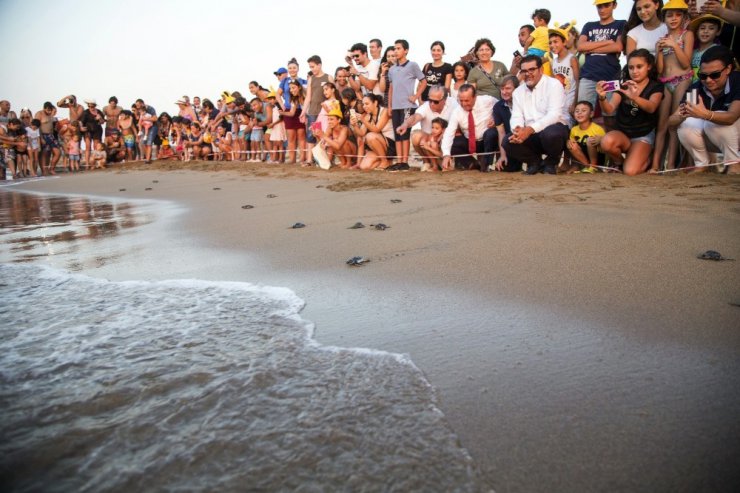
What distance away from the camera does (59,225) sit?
169 inches

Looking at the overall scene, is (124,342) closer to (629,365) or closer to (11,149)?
(629,365)

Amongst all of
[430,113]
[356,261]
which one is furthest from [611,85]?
[356,261]

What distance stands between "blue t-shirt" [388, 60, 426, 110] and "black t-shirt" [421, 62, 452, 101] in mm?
131

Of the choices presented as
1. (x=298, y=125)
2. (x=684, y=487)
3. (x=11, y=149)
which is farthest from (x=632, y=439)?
(x=11, y=149)

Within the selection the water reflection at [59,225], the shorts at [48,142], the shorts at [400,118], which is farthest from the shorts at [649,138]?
the shorts at [48,142]

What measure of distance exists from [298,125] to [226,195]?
3.92m

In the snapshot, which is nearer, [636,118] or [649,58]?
[649,58]

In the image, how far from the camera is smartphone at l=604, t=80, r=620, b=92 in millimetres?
4941

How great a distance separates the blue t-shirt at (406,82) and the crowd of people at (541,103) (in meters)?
0.01

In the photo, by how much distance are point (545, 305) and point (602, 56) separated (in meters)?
4.48

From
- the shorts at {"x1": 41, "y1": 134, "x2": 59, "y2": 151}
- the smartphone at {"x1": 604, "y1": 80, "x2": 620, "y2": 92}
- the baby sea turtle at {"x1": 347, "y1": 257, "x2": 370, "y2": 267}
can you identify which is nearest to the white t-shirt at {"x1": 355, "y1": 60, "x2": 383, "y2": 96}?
the smartphone at {"x1": 604, "y1": 80, "x2": 620, "y2": 92}

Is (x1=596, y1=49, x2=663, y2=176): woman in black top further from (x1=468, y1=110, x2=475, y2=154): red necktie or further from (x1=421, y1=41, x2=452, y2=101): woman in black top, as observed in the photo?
(x1=421, y1=41, x2=452, y2=101): woman in black top

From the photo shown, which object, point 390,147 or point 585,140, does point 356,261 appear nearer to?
point 585,140

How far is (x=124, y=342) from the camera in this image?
5.13 ft
